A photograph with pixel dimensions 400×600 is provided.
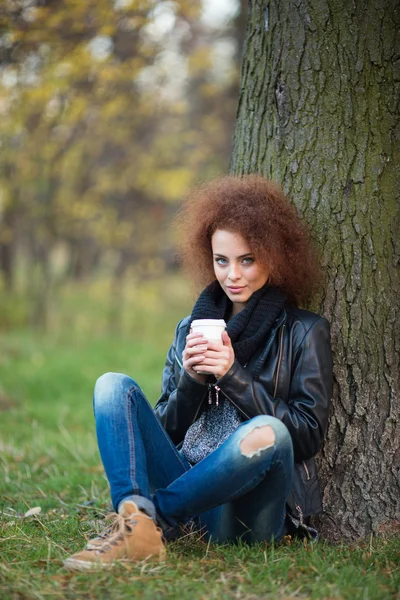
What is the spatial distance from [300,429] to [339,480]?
511 mm

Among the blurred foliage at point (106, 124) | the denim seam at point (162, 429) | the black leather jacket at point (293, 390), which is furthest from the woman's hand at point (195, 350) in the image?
the blurred foliage at point (106, 124)

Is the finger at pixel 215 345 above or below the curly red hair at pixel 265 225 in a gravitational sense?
below

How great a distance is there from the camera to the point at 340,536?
3035mm

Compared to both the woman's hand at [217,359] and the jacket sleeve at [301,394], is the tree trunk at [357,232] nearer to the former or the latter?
the jacket sleeve at [301,394]

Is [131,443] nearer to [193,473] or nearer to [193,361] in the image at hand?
[193,473]

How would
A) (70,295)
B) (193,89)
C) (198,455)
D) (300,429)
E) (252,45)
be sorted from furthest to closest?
(70,295) < (193,89) < (252,45) < (198,455) < (300,429)

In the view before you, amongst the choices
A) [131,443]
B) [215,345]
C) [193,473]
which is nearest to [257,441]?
[193,473]

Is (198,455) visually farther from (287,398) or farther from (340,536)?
(340,536)

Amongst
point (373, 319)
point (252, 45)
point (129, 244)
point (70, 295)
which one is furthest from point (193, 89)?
point (373, 319)

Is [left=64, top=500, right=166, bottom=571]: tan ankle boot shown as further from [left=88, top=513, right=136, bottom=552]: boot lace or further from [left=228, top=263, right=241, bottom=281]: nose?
[left=228, top=263, right=241, bottom=281]: nose

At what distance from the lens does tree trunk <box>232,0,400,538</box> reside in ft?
10.00

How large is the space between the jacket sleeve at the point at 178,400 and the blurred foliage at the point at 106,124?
3.29 metres

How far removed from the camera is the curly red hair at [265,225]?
2.98 m

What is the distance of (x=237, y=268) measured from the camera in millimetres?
3002
